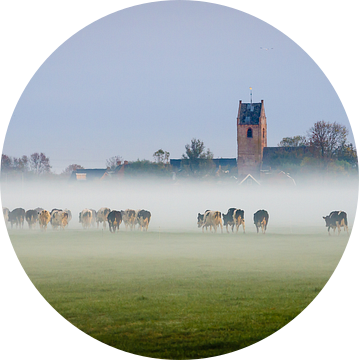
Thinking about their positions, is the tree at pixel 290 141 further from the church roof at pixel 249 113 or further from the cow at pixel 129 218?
the cow at pixel 129 218

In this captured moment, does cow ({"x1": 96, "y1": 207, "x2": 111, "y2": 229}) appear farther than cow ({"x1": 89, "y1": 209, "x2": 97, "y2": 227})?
No

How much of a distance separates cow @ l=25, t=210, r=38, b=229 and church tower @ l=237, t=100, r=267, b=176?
3518cm

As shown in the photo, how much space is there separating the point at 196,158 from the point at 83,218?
15750 millimetres

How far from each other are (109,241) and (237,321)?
54.4 ft

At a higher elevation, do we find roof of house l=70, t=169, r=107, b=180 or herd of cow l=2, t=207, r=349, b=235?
roof of house l=70, t=169, r=107, b=180

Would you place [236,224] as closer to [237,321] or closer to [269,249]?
[269,249]

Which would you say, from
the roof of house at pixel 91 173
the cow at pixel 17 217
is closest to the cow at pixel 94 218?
the cow at pixel 17 217

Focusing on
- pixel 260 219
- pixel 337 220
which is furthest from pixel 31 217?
pixel 337 220

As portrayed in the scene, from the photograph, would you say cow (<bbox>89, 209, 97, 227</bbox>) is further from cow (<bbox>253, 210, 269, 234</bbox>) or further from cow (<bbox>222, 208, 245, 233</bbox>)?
cow (<bbox>253, 210, 269, 234</bbox>)

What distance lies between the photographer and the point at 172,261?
16109 mm

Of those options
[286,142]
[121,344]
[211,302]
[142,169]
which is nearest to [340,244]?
[211,302]

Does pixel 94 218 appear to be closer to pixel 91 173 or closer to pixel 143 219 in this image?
pixel 143 219

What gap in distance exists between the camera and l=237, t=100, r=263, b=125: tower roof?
67125mm

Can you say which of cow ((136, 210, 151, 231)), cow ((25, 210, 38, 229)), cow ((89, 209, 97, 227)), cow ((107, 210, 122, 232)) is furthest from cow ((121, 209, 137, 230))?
cow ((25, 210, 38, 229))
